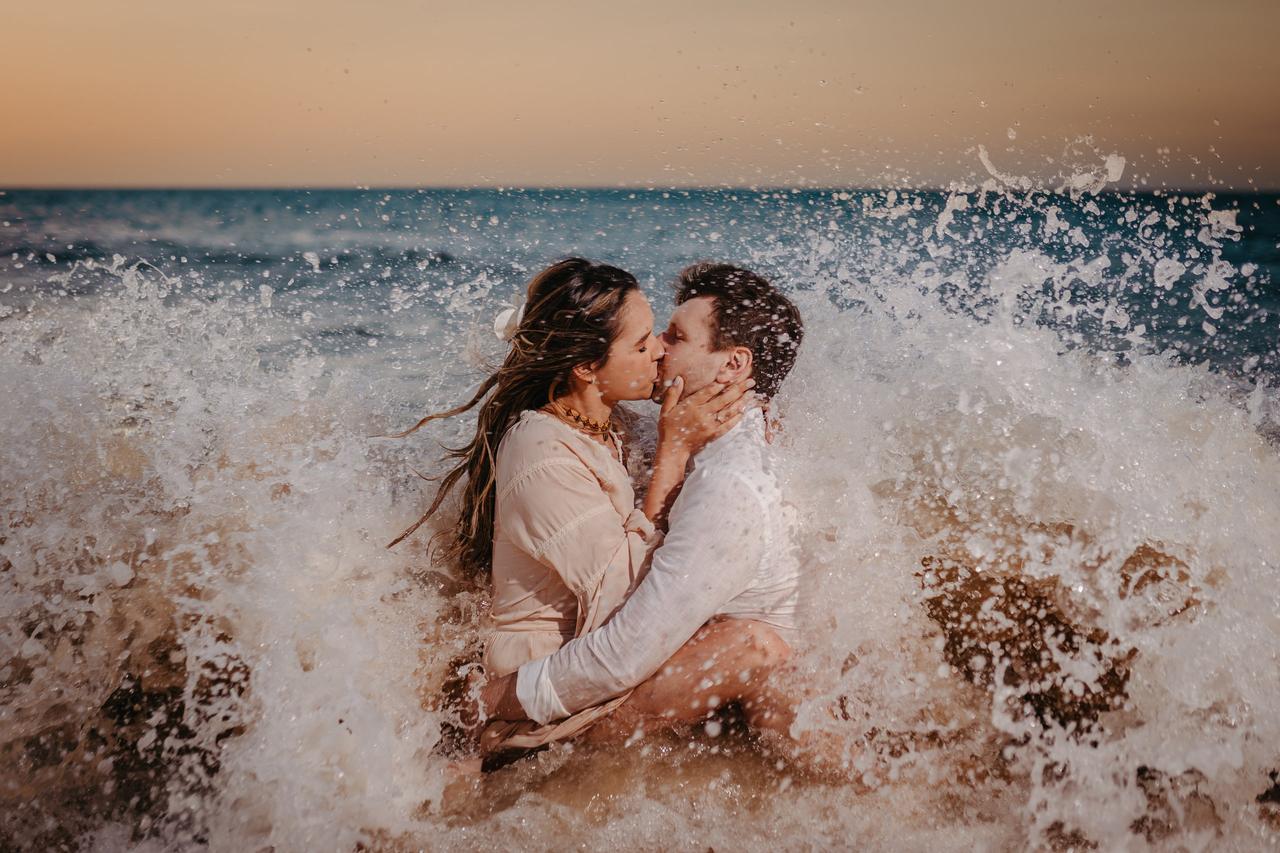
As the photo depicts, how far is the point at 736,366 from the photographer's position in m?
3.54

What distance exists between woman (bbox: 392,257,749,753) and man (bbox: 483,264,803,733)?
11 cm

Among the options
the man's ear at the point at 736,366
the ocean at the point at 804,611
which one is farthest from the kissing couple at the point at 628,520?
the ocean at the point at 804,611

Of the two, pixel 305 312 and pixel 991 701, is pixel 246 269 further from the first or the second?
pixel 991 701

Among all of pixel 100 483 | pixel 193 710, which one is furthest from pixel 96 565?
pixel 193 710

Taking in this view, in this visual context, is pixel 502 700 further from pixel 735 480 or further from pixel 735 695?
pixel 735 480

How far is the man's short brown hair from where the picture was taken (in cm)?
352

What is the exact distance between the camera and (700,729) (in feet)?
11.4

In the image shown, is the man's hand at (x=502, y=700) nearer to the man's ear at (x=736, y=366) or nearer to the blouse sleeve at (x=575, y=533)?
the blouse sleeve at (x=575, y=533)

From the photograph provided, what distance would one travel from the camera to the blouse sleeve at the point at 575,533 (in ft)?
10.2

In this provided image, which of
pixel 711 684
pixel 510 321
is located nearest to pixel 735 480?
pixel 711 684

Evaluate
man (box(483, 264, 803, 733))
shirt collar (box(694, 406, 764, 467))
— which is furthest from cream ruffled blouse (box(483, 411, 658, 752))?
shirt collar (box(694, 406, 764, 467))

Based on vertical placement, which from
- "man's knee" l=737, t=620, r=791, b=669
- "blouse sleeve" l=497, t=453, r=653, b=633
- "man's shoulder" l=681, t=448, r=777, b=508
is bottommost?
"man's knee" l=737, t=620, r=791, b=669

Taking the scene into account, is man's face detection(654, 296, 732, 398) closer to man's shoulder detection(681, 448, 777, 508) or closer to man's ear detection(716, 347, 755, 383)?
man's ear detection(716, 347, 755, 383)

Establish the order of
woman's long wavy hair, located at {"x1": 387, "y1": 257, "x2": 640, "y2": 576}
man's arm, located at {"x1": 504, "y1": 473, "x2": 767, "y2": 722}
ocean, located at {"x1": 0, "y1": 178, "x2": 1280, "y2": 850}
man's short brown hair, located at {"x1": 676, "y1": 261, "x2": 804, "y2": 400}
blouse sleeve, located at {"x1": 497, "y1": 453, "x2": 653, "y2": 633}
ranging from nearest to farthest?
1. man's arm, located at {"x1": 504, "y1": 473, "x2": 767, "y2": 722}
2. blouse sleeve, located at {"x1": 497, "y1": 453, "x2": 653, "y2": 633}
3. ocean, located at {"x1": 0, "y1": 178, "x2": 1280, "y2": 850}
4. woman's long wavy hair, located at {"x1": 387, "y1": 257, "x2": 640, "y2": 576}
5. man's short brown hair, located at {"x1": 676, "y1": 261, "x2": 804, "y2": 400}
